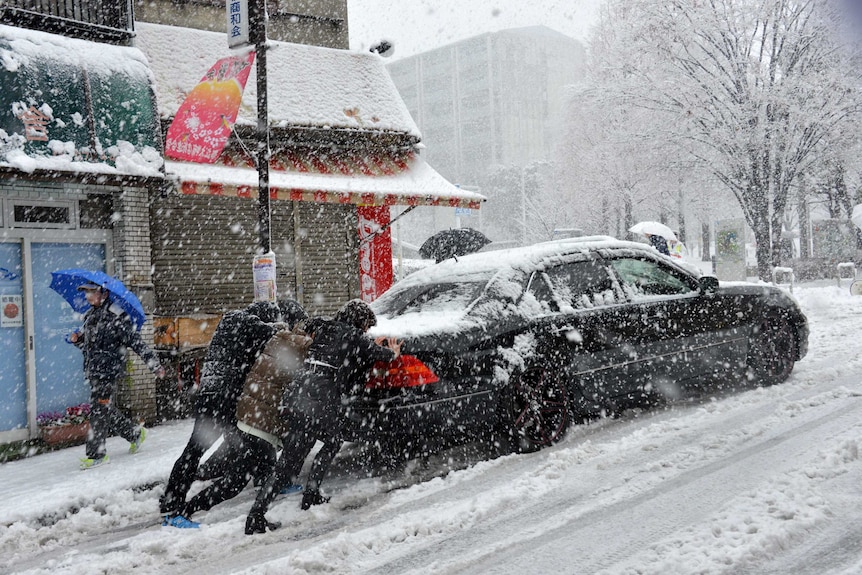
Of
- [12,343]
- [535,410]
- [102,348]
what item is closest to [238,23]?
[102,348]

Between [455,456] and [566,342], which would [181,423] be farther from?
[566,342]

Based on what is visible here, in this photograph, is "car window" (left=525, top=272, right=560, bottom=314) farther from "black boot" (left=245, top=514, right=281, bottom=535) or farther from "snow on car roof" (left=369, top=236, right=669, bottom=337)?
"black boot" (left=245, top=514, right=281, bottom=535)

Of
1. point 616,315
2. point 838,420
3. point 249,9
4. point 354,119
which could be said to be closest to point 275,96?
point 354,119

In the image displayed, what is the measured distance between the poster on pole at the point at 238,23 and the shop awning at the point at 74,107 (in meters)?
1.30

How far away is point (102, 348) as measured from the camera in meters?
6.67

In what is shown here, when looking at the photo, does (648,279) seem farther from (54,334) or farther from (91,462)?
(54,334)

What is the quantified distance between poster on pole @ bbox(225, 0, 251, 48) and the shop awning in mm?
1298

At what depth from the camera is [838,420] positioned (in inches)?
226

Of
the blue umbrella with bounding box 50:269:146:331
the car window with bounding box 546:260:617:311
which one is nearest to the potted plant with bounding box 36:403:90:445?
the blue umbrella with bounding box 50:269:146:331

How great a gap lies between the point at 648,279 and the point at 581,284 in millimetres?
917

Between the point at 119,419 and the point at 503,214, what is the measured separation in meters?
61.3

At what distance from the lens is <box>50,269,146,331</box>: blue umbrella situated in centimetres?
655

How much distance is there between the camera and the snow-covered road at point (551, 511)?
3.68m

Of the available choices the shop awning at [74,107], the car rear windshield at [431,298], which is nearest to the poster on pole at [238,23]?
the shop awning at [74,107]
